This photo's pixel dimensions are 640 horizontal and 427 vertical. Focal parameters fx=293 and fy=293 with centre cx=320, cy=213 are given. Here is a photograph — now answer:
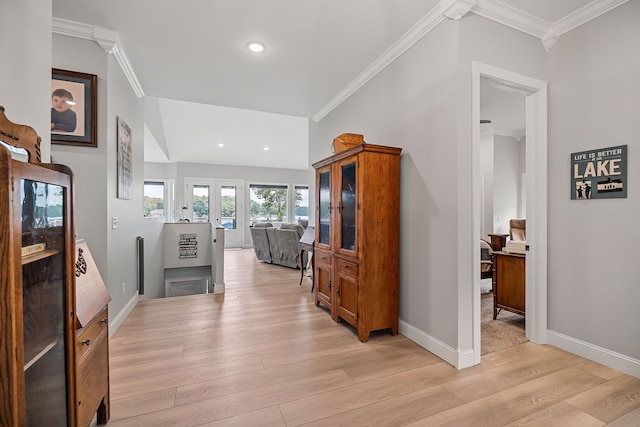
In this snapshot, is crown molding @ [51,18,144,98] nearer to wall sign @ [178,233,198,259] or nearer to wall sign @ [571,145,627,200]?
wall sign @ [178,233,198,259]

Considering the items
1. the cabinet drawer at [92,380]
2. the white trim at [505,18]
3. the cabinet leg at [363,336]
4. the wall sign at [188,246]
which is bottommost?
the cabinet leg at [363,336]

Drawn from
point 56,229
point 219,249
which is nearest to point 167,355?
point 56,229

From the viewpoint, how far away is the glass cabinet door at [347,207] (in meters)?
2.87

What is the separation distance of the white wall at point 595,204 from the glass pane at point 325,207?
2.11 metres

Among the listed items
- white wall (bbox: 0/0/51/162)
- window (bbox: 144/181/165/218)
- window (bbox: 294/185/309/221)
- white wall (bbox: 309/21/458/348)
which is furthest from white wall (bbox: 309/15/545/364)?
window (bbox: 144/181/165/218)

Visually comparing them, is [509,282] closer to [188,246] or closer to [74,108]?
[74,108]

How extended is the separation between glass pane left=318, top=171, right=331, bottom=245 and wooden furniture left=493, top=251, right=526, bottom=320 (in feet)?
6.12

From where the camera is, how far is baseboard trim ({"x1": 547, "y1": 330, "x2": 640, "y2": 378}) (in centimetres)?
212

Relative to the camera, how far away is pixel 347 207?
3004mm

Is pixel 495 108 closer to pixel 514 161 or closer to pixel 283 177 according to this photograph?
pixel 514 161

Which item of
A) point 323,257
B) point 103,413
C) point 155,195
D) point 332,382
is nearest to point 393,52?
point 323,257

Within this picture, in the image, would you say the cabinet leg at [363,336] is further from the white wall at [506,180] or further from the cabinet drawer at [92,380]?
the white wall at [506,180]

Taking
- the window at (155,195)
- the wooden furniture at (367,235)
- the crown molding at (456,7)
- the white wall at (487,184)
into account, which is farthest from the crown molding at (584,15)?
the window at (155,195)

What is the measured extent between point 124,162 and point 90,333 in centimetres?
240
